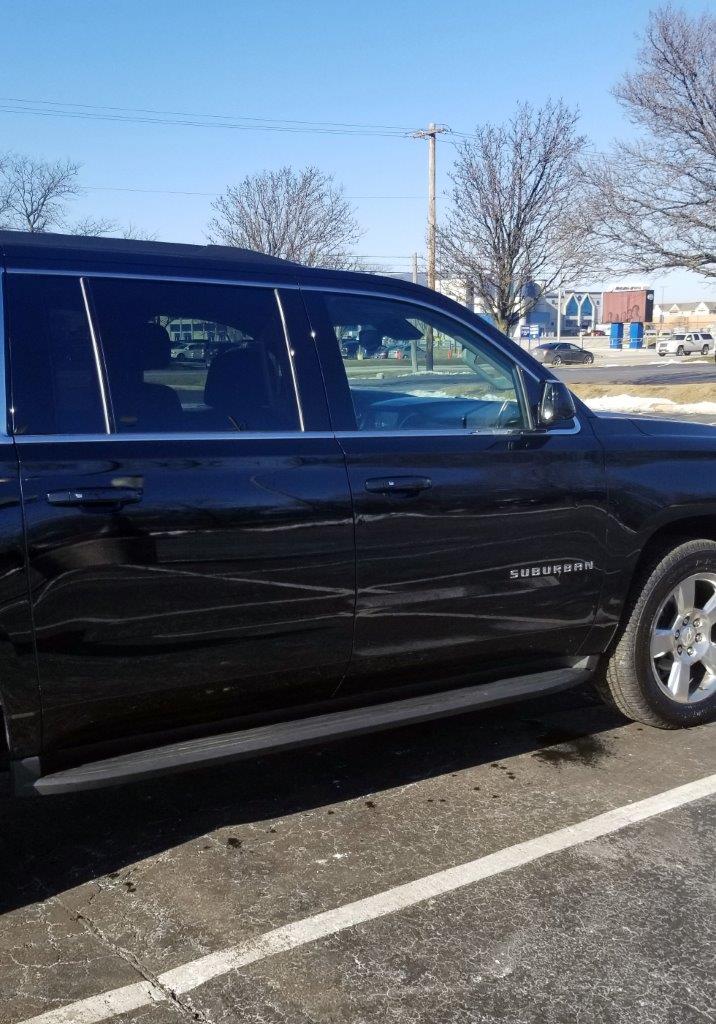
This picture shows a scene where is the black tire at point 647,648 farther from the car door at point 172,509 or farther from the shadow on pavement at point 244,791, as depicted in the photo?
the car door at point 172,509

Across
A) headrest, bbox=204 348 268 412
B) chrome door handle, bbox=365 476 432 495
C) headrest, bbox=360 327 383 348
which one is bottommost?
chrome door handle, bbox=365 476 432 495

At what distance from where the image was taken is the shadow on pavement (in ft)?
10.9

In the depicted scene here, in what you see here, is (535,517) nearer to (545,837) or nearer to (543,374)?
(543,374)

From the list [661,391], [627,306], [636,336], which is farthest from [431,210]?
[627,306]

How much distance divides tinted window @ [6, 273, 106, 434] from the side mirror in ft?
5.50

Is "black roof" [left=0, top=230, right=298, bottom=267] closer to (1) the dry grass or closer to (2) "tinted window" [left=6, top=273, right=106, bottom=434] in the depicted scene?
(2) "tinted window" [left=6, top=273, right=106, bottom=434]

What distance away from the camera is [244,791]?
382 cm

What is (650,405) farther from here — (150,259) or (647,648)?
(150,259)

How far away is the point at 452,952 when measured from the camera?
2762mm

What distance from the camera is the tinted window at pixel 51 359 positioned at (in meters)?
2.81

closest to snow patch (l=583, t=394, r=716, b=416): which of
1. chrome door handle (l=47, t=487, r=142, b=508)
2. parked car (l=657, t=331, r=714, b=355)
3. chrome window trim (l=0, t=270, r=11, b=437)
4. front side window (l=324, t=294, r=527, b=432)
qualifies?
front side window (l=324, t=294, r=527, b=432)

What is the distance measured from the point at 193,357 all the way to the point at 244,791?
165 centimetres

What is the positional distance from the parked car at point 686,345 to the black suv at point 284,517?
206 ft

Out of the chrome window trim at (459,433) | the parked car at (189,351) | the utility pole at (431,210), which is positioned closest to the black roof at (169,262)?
the parked car at (189,351)
